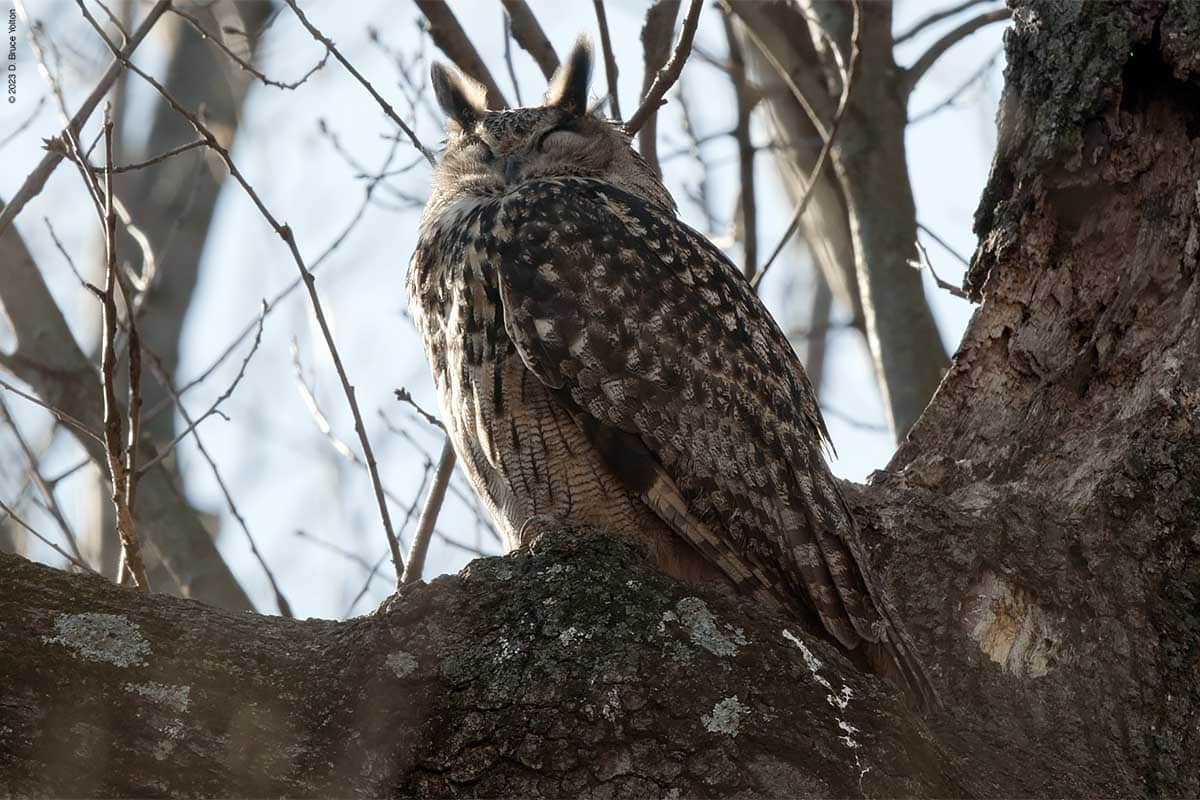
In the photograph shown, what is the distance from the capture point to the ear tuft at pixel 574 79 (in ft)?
14.0

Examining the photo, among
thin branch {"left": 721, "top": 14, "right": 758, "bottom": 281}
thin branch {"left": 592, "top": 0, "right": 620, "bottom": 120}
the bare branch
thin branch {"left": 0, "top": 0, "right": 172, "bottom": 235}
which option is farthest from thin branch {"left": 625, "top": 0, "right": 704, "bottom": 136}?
thin branch {"left": 0, "top": 0, "right": 172, "bottom": 235}

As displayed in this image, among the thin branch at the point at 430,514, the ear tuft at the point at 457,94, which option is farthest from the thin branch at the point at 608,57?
the thin branch at the point at 430,514

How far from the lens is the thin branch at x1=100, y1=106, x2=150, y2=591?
2658 mm

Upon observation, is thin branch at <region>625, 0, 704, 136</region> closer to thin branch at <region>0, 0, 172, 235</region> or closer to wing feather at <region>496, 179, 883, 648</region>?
wing feather at <region>496, 179, 883, 648</region>

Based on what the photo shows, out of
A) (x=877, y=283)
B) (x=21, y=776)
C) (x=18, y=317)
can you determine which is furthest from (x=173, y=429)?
(x=21, y=776)

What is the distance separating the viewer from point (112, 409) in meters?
2.71

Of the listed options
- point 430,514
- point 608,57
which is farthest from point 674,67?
point 430,514

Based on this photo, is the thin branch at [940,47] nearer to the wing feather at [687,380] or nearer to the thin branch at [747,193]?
the thin branch at [747,193]

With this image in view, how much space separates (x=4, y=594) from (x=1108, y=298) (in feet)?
8.36

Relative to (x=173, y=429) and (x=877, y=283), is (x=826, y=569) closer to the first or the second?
(x=877, y=283)

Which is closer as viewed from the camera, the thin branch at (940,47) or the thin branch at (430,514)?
the thin branch at (430,514)

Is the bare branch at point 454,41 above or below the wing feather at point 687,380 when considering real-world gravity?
above

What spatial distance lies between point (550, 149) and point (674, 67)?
2.10ft

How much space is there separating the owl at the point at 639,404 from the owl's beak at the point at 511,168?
545 millimetres
